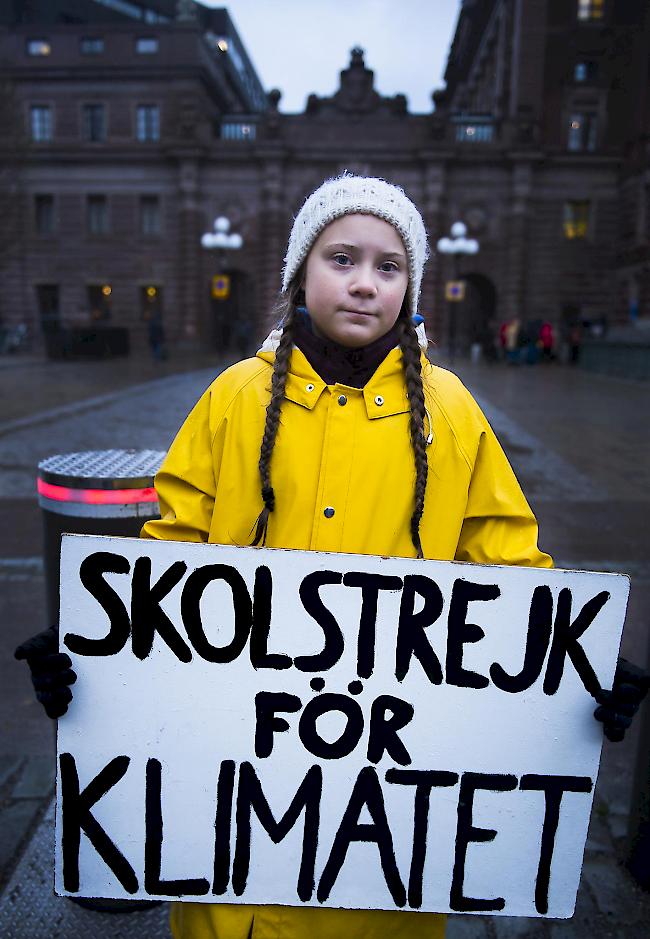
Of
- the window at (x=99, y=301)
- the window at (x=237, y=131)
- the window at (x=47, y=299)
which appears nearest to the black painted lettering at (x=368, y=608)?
the window at (x=99, y=301)

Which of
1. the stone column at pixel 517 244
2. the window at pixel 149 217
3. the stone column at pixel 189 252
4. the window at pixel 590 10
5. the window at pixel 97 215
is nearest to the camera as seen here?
the stone column at pixel 517 244

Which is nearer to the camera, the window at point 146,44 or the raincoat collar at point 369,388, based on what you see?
the raincoat collar at point 369,388

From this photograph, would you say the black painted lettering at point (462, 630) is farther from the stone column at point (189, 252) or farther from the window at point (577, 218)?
the window at point (577, 218)

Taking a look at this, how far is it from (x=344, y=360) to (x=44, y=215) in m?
42.4

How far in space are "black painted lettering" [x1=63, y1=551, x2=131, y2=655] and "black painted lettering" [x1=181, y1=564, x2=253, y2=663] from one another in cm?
13

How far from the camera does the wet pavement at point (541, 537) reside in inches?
91.5

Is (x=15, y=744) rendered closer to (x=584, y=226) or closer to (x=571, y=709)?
(x=571, y=709)

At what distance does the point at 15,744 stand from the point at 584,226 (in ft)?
129

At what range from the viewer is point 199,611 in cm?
160

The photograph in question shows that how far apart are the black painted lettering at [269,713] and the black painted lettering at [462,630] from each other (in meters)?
0.34

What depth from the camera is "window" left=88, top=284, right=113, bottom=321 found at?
1535 inches

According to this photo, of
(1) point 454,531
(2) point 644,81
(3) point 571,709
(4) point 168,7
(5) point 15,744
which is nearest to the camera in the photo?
(3) point 571,709

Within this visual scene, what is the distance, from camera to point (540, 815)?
1650 millimetres

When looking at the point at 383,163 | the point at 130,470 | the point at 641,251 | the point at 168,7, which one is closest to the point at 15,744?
the point at 130,470
